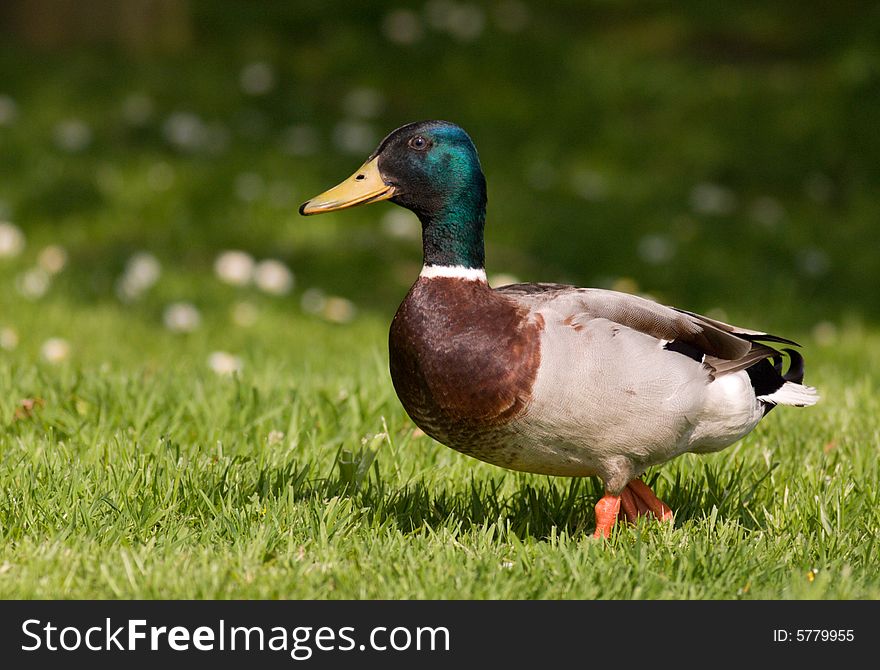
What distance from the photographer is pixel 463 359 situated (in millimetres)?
3184

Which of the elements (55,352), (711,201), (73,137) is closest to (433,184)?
(55,352)

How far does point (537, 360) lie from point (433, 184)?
23.1 inches

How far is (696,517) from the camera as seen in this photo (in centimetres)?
367

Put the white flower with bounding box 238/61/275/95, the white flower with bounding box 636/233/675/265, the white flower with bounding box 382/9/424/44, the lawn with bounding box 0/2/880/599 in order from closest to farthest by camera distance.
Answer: the lawn with bounding box 0/2/880/599 → the white flower with bounding box 636/233/675/265 → the white flower with bounding box 238/61/275/95 → the white flower with bounding box 382/9/424/44

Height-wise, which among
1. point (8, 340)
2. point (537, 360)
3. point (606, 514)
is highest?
point (8, 340)

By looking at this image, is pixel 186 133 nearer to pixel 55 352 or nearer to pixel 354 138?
pixel 354 138

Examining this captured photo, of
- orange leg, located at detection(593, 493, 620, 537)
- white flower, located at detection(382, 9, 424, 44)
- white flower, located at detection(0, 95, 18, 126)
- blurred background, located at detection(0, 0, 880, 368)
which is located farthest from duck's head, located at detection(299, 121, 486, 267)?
white flower, located at detection(382, 9, 424, 44)

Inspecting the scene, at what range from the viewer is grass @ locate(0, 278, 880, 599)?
2.92 m

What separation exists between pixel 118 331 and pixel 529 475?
2.95 m

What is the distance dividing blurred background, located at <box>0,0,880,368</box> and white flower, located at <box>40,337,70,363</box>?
0.26 metres

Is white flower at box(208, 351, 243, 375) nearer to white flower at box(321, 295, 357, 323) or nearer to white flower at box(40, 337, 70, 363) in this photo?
white flower at box(40, 337, 70, 363)

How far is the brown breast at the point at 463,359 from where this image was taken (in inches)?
124

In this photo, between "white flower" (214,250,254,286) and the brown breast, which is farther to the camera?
"white flower" (214,250,254,286)
